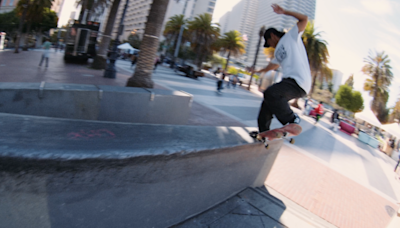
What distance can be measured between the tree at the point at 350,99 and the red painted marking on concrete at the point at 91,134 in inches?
2367

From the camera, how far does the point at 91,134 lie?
1.67m

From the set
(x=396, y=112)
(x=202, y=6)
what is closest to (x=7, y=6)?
(x=202, y=6)

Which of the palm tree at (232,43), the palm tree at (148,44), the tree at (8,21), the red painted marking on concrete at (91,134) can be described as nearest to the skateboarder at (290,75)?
the red painted marking on concrete at (91,134)

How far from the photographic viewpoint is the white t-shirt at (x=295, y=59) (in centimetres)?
291

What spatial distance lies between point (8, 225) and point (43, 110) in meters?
2.16

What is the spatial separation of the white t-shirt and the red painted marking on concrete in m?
2.24

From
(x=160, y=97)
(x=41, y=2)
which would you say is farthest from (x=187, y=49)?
(x=160, y=97)

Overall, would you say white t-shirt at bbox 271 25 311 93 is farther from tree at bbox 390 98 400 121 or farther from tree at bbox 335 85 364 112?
tree at bbox 335 85 364 112

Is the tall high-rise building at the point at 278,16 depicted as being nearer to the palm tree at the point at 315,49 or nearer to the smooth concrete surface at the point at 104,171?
the palm tree at the point at 315,49

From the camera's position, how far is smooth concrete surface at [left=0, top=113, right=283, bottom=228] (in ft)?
4.05

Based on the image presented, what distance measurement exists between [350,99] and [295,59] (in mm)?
58518

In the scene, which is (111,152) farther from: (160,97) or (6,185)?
(160,97)

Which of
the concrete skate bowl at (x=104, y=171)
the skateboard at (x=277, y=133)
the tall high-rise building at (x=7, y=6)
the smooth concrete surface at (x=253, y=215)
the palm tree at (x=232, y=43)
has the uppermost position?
the palm tree at (x=232, y=43)

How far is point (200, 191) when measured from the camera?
7.59 feet
